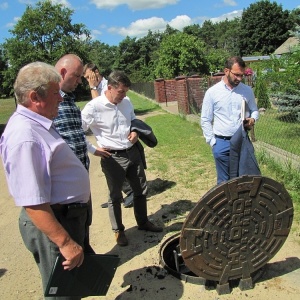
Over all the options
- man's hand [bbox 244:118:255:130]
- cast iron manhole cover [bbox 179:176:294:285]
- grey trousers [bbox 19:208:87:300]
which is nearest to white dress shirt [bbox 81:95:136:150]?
man's hand [bbox 244:118:255:130]

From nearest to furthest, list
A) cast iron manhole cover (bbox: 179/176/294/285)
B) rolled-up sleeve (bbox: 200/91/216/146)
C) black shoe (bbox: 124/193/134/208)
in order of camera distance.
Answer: cast iron manhole cover (bbox: 179/176/294/285) → rolled-up sleeve (bbox: 200/91/216/146) → black shoe (bbox: 124/193/134/208)

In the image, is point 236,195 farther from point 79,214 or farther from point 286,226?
point 79,214

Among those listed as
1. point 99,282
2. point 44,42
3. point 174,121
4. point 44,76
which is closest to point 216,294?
point 99,282

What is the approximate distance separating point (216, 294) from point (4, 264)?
2.43 metres

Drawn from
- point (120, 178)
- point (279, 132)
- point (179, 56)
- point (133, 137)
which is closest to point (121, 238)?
point (120, 178)

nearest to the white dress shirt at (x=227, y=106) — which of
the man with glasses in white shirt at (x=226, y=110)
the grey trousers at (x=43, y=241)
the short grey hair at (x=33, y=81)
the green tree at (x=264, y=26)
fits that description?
the man with glasses in white shirt at (x=226, y=110)

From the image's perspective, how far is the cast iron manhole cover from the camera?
9.26 ft

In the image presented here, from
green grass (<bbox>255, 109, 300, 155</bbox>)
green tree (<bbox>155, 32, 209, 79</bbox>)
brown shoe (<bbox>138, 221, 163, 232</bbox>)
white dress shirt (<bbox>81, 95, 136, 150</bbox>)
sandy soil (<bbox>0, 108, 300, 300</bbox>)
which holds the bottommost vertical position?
sandy soil (<bbox>0, 108, 300, 300</bbox>)

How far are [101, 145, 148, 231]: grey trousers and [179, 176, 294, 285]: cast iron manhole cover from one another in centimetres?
143

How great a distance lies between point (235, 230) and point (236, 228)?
2 centimetres

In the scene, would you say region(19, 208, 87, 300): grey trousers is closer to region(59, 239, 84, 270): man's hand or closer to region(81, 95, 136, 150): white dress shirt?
region(59, 239, 84, 270): man's hand

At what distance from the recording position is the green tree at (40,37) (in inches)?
570

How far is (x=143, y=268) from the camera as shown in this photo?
374cm

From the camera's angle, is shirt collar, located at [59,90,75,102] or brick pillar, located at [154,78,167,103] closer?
shirt collar, located at [59,90,75,102]
